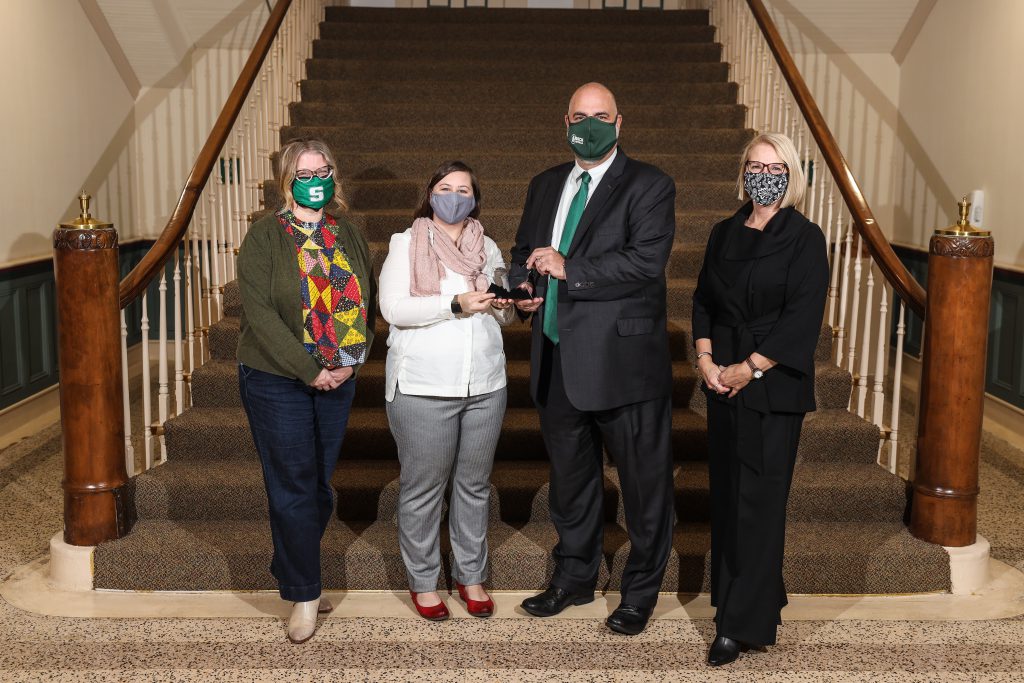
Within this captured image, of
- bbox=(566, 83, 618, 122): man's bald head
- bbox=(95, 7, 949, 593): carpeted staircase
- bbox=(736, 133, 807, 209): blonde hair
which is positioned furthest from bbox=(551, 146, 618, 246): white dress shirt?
bbox=(95, 7, 949, 593): carpeted staircase

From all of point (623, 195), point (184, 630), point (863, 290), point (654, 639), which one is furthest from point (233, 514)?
point (863, 290)

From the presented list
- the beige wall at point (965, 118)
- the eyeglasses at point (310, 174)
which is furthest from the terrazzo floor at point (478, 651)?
the beige wall at point (965, 118)

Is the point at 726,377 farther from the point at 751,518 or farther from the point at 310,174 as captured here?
the point at 310,174

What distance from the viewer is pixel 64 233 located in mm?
3492

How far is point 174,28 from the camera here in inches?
296

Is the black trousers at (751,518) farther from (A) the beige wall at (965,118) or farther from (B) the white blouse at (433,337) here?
(A) the beige wall at (965,118)

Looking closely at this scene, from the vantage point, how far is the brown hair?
9.99ft

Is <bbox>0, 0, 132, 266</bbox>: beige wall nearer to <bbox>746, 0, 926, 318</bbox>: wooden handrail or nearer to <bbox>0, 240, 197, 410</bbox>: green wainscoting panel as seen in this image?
<bbox>0, 240, 197, 410</bbox>: green wainscoting panel

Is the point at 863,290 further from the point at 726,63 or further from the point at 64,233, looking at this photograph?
the point at 64,233

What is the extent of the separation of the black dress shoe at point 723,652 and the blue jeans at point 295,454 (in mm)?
1178

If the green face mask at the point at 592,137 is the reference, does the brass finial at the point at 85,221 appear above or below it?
below

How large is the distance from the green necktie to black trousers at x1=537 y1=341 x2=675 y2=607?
56 millimetres

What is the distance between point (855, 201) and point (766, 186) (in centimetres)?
146

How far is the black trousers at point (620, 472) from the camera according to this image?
3168mm
